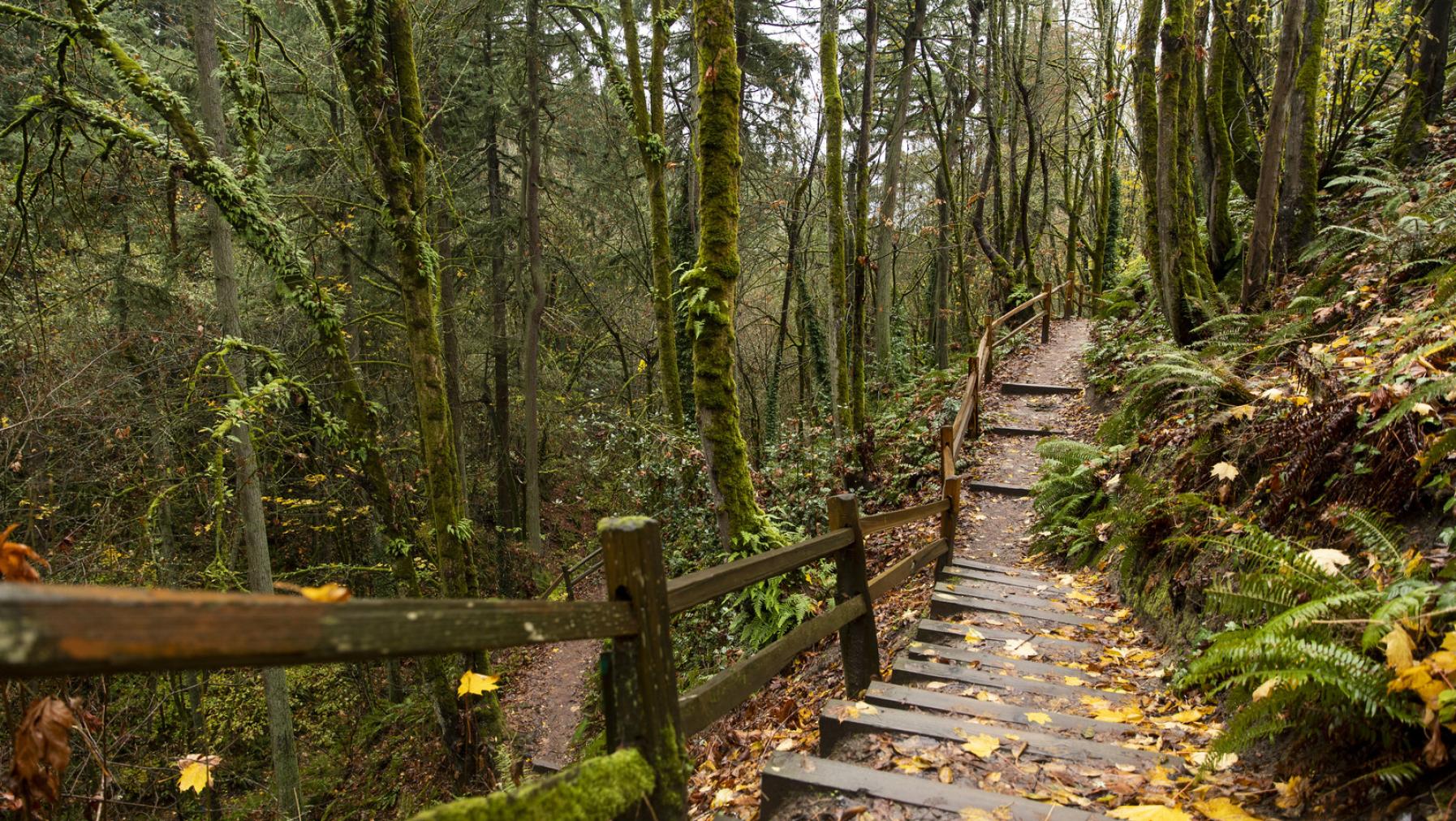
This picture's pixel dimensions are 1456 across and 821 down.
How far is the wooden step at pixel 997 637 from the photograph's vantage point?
4.90 meters

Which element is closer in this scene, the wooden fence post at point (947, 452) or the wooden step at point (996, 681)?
the wooden step at point (996, 681)

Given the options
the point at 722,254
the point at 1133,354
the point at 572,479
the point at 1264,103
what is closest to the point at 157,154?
the point at 722,254

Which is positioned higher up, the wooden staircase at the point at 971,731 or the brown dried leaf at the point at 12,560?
the brown dried leaf at the point at 12,560

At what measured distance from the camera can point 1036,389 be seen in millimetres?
14109

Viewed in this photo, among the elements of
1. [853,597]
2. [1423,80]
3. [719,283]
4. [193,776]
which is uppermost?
[1423,80]

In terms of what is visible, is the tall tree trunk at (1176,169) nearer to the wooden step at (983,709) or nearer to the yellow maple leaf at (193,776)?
the wooden step at (983,709)

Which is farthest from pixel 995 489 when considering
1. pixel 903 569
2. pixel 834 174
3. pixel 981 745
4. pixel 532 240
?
pixel 532 240

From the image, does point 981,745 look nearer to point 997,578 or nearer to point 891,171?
point 997,578

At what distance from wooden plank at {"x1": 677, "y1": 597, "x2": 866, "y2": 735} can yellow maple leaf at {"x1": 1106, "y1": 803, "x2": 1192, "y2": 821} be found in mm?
1352

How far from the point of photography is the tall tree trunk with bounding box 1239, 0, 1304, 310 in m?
7.72

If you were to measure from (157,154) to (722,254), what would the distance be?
5422 mm

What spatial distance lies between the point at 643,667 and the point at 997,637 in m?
3.97

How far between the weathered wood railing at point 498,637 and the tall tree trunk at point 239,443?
8376mm

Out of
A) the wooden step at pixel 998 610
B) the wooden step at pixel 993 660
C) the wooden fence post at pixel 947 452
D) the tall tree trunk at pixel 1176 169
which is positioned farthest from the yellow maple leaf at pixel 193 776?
the tall tree trunk at pixel 1176 169
